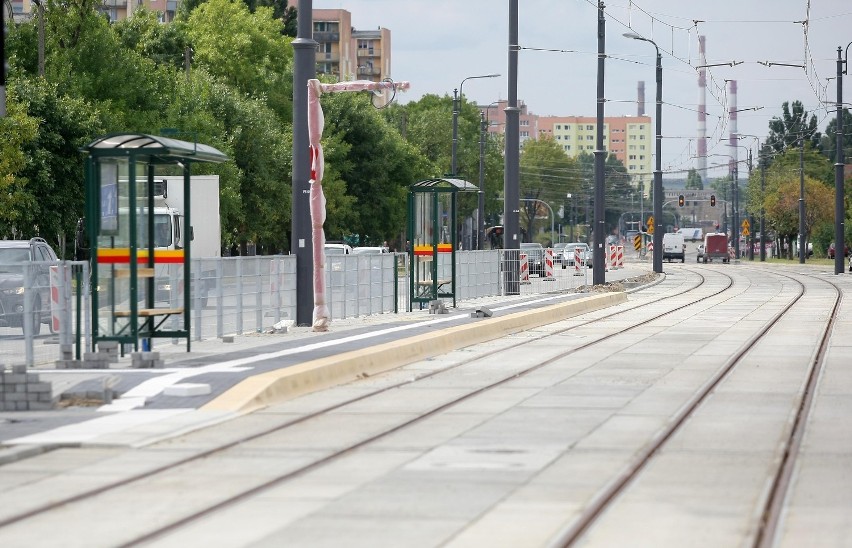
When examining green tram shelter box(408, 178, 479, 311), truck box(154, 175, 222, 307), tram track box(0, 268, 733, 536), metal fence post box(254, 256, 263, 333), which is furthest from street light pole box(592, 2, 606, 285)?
tram track box(0, 268, 733, 536)

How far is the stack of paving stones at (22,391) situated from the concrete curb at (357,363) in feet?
5.08

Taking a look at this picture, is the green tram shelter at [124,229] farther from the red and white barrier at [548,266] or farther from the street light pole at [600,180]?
the street light pole at [600,180]

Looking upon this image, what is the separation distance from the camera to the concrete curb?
16.9 metres

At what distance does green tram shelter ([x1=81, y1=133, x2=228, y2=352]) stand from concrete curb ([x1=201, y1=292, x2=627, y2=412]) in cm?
225

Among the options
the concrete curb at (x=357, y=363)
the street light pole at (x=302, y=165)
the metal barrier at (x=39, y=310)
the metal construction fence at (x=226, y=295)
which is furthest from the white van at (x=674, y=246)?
the metal barrier at (x=39, y=310)

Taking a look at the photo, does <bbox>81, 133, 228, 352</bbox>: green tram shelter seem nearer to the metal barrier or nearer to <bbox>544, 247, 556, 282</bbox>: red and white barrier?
the metal barrier

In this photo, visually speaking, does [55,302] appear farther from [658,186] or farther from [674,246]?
[674,246]

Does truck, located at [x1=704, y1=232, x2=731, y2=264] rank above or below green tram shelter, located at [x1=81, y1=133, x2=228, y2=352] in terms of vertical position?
below

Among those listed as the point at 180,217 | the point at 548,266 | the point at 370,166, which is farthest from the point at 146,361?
the point at 370,166

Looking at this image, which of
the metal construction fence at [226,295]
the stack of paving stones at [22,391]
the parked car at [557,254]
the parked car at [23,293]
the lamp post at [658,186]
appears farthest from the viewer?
the lamp post at [658,186]

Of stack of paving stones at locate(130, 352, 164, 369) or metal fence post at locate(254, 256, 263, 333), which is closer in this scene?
stack of paving stones at locate(130, 352, 164, 369)

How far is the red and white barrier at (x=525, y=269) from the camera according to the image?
1762 inches

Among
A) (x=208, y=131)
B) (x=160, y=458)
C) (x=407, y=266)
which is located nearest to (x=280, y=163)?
(x=208, y=131)

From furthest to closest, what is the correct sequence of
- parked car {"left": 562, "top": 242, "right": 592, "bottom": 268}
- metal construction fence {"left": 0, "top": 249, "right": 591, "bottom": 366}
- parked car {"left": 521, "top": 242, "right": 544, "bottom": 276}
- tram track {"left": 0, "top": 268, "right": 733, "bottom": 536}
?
parked car {"left": 562, "top": 242, "right": 592, "bottom": 268}, parked car {"left": 521, "top": 242, "right": 544, "bottom": 276}, metal construction fence {"left": 0, "top": 249, "right": 591, "bottom": 366}, tram track {"left": 0, "top": 268, "right": 733, "bottom": 536}
